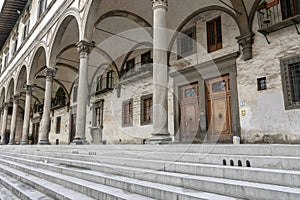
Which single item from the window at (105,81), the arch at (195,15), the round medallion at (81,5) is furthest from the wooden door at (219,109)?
the window at (105,81)

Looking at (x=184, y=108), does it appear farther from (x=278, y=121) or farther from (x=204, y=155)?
(x=204, y=155)

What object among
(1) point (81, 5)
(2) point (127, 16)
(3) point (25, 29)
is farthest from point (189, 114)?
(3) point (25, 29)

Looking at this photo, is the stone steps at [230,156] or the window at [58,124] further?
the window at [58,124]

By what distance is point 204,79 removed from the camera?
982 cm

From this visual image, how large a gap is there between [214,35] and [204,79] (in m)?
1.84

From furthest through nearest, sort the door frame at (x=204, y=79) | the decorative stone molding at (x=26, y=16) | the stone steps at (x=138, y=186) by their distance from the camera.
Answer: the decorative stone molding at (x=26, y=16)
the door frame at (x=204, y=79)
the stone steps at (x=138, y=186)

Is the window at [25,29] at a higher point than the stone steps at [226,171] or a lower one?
higher

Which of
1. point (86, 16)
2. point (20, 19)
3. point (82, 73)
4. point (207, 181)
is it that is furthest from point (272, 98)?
point (20, 19)

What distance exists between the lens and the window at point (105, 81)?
15634mm

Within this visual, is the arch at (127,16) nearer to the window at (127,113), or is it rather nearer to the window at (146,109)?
the window at (146,109)

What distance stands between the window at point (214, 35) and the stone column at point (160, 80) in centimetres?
419

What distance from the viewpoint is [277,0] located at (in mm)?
7785

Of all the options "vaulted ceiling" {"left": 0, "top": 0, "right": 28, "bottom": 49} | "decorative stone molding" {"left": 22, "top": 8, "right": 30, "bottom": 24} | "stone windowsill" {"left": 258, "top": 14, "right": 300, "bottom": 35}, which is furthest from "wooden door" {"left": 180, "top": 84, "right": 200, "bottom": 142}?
"vaulted ceiling" {"left": 0, "top": 0, "right": 28, "bottom": 49}

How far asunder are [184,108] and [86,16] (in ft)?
18.2
